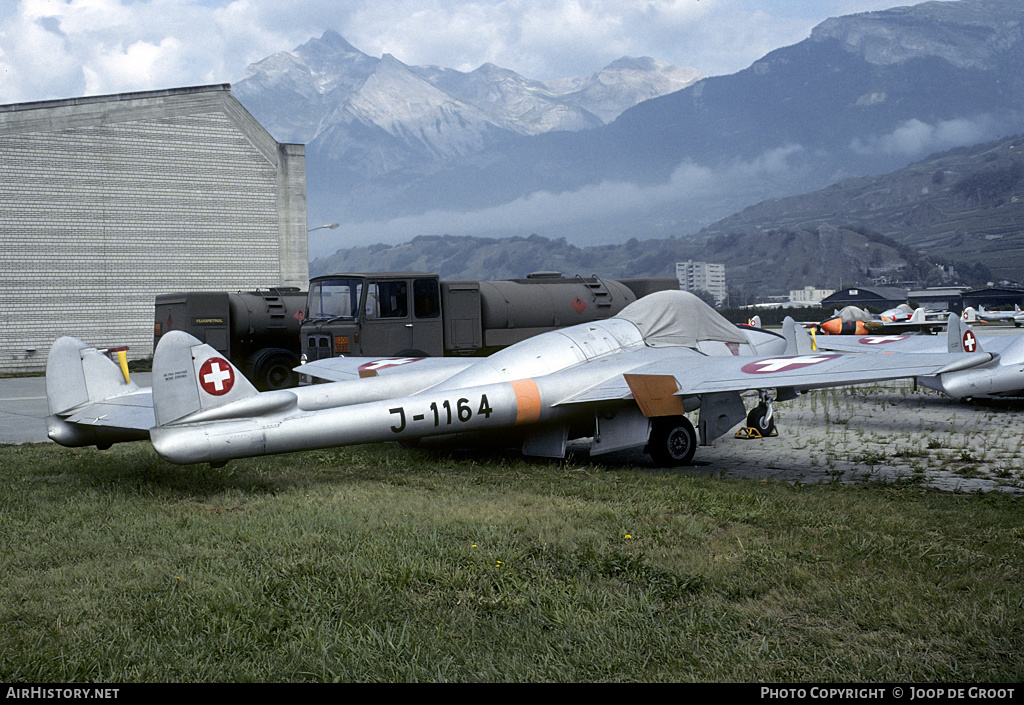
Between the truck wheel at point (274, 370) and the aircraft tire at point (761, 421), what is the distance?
36.4ft

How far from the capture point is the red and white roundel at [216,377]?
696cm

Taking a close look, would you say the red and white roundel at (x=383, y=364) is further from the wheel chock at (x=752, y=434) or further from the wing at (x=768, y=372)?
the wheel chock at (x=752, y=434)

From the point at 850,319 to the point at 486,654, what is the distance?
108 feet

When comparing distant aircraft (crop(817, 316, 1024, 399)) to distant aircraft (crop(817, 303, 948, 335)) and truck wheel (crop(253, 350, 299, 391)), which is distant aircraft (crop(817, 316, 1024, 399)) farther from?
distant aircraft (crop(817, 303, 948, 335))

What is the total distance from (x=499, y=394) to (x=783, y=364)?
3.24 meters

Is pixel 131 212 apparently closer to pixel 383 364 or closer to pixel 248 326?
pixel 248 326

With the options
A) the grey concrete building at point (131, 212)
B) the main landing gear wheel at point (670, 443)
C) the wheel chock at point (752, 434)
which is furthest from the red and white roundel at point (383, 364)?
the grey concrete building at point (131, 212)

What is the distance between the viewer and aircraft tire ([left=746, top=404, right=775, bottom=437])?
11.2 m

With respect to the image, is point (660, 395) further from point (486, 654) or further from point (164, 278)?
point (164, 278)

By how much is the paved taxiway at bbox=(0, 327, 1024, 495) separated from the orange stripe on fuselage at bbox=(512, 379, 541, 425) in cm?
163

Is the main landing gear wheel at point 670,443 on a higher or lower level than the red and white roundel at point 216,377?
lower

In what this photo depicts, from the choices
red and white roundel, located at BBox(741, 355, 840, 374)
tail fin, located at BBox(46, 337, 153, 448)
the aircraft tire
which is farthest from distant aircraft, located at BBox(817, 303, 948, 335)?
tail fin, located at BBox(46, 337, 153, 448)

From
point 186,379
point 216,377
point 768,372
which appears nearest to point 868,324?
point 768,372
